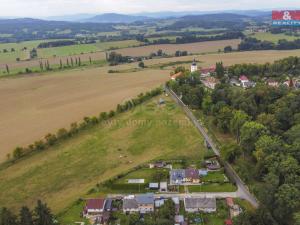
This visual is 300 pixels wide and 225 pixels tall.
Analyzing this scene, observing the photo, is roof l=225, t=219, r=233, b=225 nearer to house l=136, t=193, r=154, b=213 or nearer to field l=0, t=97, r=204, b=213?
Result: house l=136, t=193, r=154, b=213

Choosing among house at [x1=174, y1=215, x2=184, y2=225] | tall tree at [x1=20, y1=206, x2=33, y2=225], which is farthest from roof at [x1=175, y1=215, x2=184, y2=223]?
tall tree at [x1=20, y1=206, x2=33, y2=225]

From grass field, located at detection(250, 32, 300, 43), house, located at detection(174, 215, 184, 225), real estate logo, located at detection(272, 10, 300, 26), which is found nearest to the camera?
house, located at detection(174, 215, 184, 225)

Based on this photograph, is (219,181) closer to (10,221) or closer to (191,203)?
(191,203)

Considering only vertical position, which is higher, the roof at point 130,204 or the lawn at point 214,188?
the roof at point 130,204

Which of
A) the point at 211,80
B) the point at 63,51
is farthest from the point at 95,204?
the point at 63,51

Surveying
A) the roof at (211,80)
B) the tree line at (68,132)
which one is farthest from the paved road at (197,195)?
the roof at (211,80)

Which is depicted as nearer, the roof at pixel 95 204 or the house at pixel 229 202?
the roof at pixel 95 204

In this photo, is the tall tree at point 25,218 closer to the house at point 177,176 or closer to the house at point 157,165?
the house at point 177,176

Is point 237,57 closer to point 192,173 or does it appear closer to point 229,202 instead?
point 192,173
